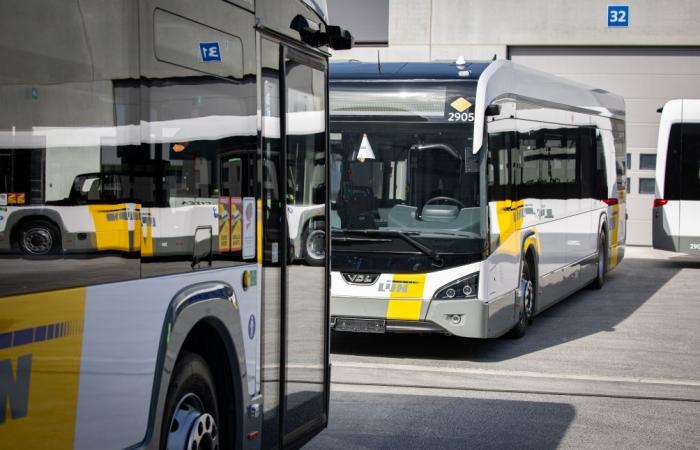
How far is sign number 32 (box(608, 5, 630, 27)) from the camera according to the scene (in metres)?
26.5

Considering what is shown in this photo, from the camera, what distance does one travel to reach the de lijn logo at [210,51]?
4.80 m

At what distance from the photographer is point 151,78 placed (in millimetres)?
4316

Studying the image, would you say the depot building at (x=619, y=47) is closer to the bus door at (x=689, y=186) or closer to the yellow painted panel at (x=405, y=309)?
the bus door at (x=689, y=186)

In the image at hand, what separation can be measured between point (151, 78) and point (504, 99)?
7550 millimetres

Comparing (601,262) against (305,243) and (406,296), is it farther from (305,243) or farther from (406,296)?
(305,243)

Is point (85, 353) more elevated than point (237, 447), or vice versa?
point (85, 353)

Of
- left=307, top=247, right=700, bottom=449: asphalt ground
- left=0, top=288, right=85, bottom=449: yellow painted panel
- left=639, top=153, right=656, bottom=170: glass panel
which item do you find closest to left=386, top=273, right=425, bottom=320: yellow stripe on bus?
left=307, top=247, right=700, bottom=449: asphalt ground

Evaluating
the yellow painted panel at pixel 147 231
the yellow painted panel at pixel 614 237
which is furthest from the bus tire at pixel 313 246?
the yellow painted panel at pixel 614 237

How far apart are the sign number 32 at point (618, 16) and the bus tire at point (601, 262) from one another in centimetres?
983

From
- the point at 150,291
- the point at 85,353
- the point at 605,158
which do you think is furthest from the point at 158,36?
the point at 605,158

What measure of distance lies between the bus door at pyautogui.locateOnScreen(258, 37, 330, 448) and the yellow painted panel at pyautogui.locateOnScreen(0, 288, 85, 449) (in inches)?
78.5

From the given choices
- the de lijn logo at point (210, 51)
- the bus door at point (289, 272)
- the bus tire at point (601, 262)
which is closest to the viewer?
the de lijn logo at point (210, 51)

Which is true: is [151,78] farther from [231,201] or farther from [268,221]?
[268,221]

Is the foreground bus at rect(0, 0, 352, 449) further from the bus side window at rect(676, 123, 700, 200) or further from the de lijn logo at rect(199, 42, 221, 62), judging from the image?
the bus side window at rect(676, 123, 700, 200)
